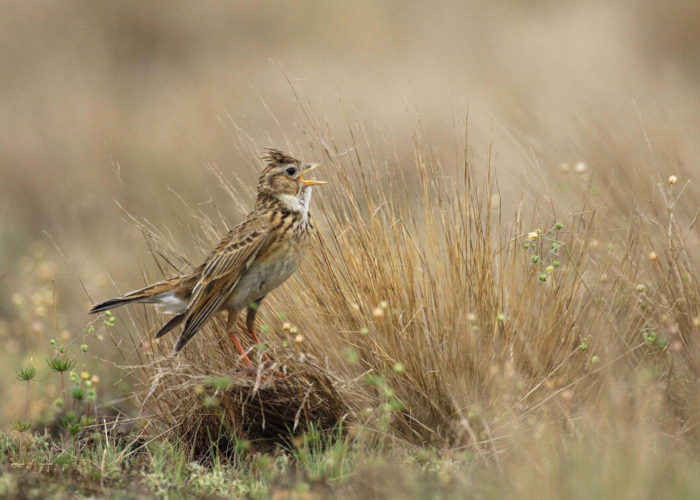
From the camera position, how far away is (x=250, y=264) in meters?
4.57

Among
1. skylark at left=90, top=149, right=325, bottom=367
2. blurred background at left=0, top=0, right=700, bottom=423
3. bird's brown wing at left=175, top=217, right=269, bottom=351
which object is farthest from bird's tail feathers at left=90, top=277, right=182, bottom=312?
blurred background at left=0, top=0, right=700, bottom=423

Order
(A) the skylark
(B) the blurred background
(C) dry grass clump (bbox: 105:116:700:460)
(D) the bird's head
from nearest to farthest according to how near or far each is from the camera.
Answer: (C) dry grass clump (bbox: 105:116:700:460), (A) the skylark, (D) the bird's head, (B) the blurred background

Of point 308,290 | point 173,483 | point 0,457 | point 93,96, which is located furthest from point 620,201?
point 93,96

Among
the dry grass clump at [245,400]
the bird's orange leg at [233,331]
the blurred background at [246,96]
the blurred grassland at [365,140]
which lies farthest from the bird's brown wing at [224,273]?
the blurred background at [246,96]

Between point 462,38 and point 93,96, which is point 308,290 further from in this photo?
point 462,38

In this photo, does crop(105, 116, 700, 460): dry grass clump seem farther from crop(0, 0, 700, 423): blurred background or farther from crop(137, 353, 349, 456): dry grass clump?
crop(0, 0, 700, 423): blurred background

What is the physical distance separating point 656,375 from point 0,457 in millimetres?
3058

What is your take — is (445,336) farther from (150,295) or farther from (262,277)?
(150,295)

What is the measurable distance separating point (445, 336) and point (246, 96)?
9242mm

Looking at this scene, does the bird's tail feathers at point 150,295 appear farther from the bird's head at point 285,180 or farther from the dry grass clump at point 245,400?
the bird's head at point 285,180

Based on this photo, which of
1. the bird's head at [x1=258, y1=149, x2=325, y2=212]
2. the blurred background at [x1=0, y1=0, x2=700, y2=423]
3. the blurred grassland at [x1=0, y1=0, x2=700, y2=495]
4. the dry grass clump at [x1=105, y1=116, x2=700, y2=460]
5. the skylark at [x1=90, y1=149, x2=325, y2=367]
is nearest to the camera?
the dry grass clump at [x1=105, y1=116, x2=700, y2=460]

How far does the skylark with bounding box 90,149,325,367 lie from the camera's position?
179 inches

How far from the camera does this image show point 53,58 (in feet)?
47.4

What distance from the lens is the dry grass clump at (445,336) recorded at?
175 inches
